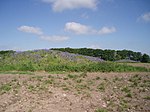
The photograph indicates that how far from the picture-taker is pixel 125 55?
2095 centimetres

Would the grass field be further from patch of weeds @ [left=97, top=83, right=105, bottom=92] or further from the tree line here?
the tree line

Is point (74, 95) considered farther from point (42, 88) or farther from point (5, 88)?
point (5, 88)

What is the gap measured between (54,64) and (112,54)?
890 centimetres

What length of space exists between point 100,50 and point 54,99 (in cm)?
1480

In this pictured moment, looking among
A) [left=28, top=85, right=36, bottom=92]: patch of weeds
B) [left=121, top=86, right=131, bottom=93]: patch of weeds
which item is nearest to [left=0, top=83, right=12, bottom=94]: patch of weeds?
[left=28, top=85, right=36, bottom=92]: patch of weeds

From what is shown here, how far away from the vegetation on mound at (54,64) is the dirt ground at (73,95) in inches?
107

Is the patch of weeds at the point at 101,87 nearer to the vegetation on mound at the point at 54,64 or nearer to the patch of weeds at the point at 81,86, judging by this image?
the patch of weeds at the point at 81,86

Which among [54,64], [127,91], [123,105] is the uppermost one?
[54,64]

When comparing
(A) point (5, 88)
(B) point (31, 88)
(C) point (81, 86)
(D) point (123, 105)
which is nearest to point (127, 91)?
(D) point (123, 105)

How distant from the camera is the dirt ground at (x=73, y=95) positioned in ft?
17.8

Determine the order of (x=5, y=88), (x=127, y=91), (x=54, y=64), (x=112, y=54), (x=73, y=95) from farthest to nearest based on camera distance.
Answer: (x=112, y=54)
(x=54, y=64)
(x=5, y=88)
(x=127, y=91)
(x=73, y=95)

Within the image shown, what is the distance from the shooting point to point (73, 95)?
253 inches

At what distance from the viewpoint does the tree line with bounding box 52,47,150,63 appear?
19987 millimetres

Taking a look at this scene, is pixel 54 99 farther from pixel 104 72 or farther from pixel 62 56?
pixel 62 56
